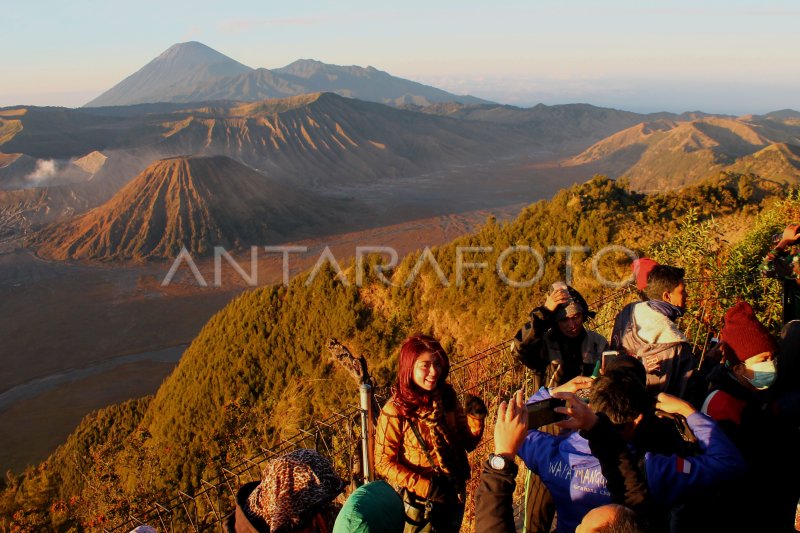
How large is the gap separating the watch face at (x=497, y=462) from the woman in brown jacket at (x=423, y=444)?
0.62m

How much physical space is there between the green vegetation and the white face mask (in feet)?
15.8

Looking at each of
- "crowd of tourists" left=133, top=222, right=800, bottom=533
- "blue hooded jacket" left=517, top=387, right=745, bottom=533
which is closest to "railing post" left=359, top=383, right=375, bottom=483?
"crowd of tourists" left=133, top=222, right=800, bottom=533

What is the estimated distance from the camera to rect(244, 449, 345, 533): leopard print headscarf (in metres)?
1.79

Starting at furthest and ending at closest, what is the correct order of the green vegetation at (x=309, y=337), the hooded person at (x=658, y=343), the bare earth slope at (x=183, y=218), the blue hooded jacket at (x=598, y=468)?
the bare earth slope at (x=183, y=218)
the green vegetation at (x=309, y=337)
the hooded person at (x=658, y=343)
the blue hooded jacket at (x=598, y=468)

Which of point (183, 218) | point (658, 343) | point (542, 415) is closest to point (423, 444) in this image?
point (542, 415)

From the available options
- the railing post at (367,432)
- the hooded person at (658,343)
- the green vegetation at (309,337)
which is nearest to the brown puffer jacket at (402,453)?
the railing post at (367,432)

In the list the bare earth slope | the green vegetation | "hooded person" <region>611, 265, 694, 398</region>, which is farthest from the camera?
the bare earth slope

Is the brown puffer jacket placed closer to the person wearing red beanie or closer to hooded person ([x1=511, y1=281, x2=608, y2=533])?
hooded person ([x1=511, y1=281, x2=608, y2=533])

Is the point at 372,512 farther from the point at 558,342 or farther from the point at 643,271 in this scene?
the point at 643,271

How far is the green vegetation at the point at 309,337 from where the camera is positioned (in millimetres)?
9508

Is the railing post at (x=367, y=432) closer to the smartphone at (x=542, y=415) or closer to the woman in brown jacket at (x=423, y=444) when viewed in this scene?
the woman in brown jacket at (x=423, y=444)

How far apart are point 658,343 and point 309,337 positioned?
35.2 feet

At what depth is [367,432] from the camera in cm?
288

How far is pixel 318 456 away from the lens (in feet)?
6.35
